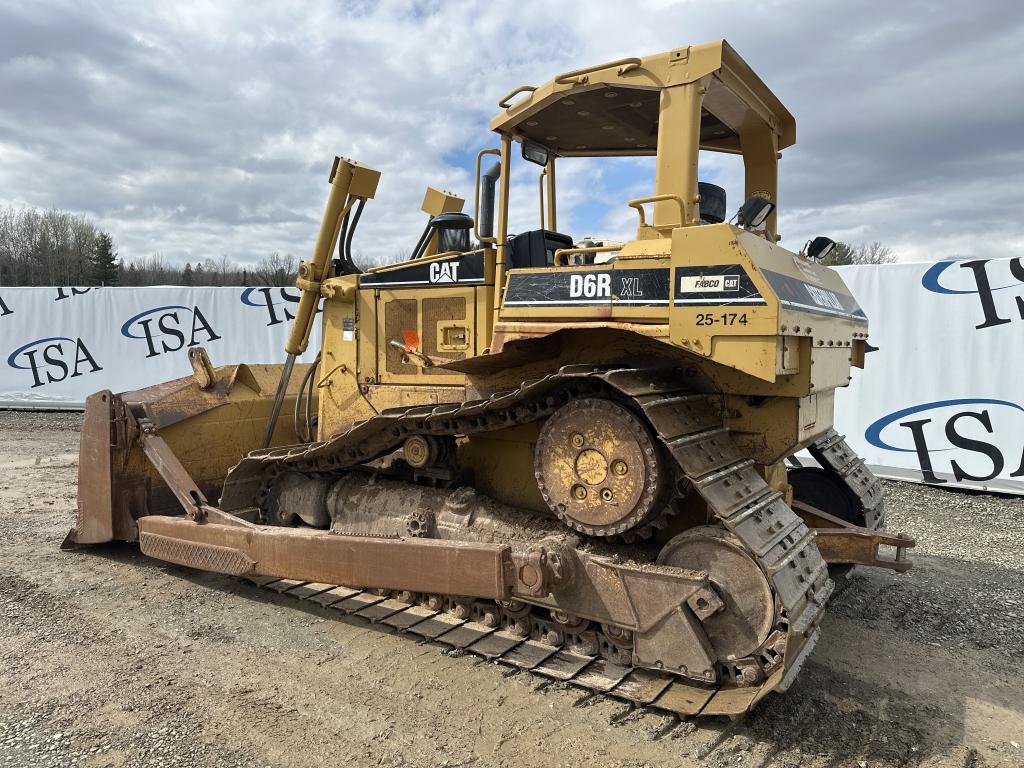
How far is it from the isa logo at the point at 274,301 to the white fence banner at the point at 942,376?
10.2 m

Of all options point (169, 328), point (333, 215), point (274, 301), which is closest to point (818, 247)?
point (333, 215)

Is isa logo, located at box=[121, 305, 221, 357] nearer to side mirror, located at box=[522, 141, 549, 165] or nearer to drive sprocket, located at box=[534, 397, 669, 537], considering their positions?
side mirror, located at box=[522, 141, 549, 165]

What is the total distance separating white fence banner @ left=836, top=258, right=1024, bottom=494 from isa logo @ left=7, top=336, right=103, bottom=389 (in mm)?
14763

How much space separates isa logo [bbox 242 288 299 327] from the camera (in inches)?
570

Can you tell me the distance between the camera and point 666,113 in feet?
12.8

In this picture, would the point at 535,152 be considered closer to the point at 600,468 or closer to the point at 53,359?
the point at 600,468

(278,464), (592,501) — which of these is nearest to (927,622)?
(592,501)

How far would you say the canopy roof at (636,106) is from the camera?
3906 mm

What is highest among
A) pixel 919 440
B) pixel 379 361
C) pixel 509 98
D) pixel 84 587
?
pixel 509 98

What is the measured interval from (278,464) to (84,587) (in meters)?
1.75

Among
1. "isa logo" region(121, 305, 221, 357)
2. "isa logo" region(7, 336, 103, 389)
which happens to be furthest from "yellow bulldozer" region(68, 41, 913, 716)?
"isa logo" region(7, 336, 103, 389)

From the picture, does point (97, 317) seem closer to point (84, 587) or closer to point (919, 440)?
point (84, 587)

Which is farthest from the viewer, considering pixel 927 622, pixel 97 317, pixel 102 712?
pixel 97 317

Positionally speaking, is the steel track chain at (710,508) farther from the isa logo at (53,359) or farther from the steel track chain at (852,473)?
the isa logo at (53,359)
